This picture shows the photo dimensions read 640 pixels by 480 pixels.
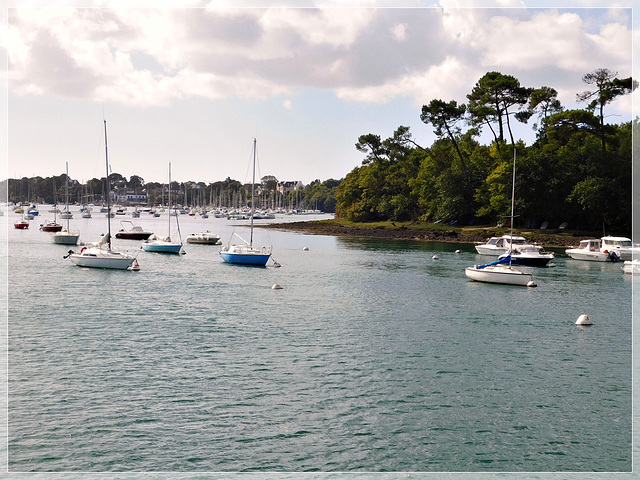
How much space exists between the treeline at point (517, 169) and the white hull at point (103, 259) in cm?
4381

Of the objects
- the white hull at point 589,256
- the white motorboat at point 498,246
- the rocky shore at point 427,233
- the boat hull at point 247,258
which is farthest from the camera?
the rocky shore at point 427,233

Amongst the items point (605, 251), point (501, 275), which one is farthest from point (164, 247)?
point (605, 251)

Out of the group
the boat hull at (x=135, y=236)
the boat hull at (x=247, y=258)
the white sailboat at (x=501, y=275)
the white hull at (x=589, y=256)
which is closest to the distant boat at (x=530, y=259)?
the white hull at (x=589, y=256)

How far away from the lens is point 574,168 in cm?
8825

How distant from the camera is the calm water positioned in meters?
15.9

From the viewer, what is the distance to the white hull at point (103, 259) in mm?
53219

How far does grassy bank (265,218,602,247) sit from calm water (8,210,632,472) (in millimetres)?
42696

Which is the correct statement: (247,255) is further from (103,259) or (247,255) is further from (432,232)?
(432,232)

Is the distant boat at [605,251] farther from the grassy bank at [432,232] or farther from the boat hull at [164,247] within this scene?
the boat hull at [164,247]

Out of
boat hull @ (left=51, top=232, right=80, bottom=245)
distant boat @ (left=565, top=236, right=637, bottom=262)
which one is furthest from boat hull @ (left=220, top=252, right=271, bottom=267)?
distant boat @ (left=565, top=236, right=637, bottom=262)

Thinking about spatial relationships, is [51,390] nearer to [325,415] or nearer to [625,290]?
[325,415]

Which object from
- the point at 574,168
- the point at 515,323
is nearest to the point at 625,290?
the point at 515,323

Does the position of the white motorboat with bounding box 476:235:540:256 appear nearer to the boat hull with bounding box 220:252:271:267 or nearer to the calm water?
the boat hull with bounding box 220:252:271:267

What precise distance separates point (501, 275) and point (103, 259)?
3128 cm
